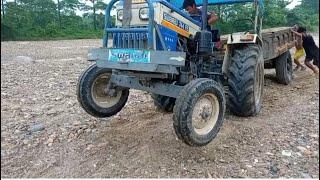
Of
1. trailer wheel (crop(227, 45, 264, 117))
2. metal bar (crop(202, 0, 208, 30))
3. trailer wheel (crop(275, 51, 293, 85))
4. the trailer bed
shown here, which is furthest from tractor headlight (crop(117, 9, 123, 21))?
trailer wheel (crop(275, 51, 293, 85))

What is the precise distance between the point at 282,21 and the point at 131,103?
5257 mm

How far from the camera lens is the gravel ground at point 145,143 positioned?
402 centimetres

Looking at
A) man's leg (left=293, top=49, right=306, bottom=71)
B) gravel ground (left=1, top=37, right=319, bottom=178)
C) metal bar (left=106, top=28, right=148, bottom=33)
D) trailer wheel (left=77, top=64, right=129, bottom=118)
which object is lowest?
gravel ground (left=1, top=37, right=319, bottom=178)

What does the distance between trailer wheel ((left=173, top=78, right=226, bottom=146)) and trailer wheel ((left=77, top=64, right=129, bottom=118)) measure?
141 cm

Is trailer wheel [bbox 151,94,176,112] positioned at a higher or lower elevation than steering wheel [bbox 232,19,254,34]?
lower

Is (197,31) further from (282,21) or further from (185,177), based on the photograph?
(282,21)

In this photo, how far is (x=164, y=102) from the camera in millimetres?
5816

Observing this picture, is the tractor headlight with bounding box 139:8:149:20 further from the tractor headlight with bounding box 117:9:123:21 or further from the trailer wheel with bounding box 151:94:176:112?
the trailer wheel with bounding box 151:94:176:112

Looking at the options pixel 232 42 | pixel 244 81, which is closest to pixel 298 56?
pixel 232 42

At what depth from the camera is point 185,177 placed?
3.92 meters

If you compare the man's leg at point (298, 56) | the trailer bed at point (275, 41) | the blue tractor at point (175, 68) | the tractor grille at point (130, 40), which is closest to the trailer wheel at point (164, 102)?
the blue tractor at point (175, 68)

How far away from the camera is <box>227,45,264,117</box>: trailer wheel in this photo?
520 cm

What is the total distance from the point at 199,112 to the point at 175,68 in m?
0.51

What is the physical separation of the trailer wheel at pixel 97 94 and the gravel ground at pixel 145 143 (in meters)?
0.25
